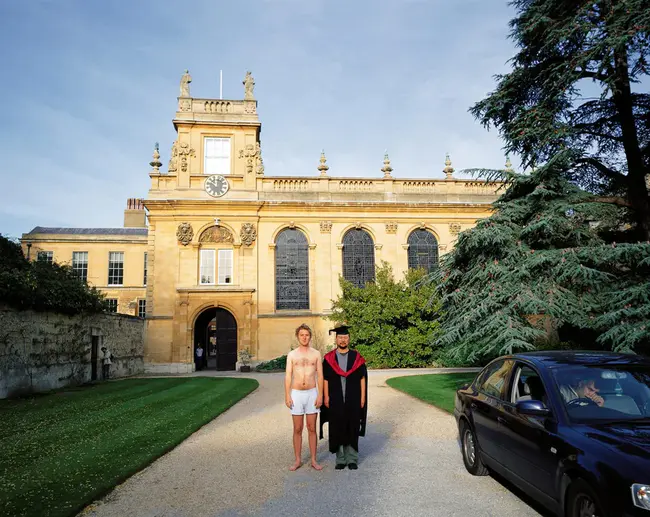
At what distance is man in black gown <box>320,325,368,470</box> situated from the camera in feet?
19.5

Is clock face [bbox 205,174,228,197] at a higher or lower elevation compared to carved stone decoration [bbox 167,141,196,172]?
lower

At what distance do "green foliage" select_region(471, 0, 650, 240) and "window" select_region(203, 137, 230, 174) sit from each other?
1987cm

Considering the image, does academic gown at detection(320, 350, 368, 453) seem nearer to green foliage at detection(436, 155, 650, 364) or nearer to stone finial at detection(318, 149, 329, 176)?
green foliage at detection(436, 155, 650, 364)

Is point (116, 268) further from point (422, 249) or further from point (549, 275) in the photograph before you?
point (549, 275)

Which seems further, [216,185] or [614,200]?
[216,185]

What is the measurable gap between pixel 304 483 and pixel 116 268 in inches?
1343

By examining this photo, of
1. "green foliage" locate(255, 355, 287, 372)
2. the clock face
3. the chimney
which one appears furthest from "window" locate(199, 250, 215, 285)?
the chimney

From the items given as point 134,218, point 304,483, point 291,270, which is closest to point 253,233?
point 291,270

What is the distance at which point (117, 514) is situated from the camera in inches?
178

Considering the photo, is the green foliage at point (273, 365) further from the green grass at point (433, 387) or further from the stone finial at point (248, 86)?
the stone finial at point (248, 86)

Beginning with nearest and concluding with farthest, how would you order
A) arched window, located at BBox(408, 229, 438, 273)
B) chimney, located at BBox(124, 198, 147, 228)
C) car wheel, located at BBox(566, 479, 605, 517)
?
car wheel, located at BBox(566, 479, 605, 517), arched window, located at BBox(408, 229, 438, 273), chimney, located at BBox(124, 198, 147, 228)

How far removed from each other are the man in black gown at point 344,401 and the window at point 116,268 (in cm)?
3328

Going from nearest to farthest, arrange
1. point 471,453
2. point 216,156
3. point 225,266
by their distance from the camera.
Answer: point 471,453 < point 225,266 < point 216,156

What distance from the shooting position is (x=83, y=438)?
307 inches
